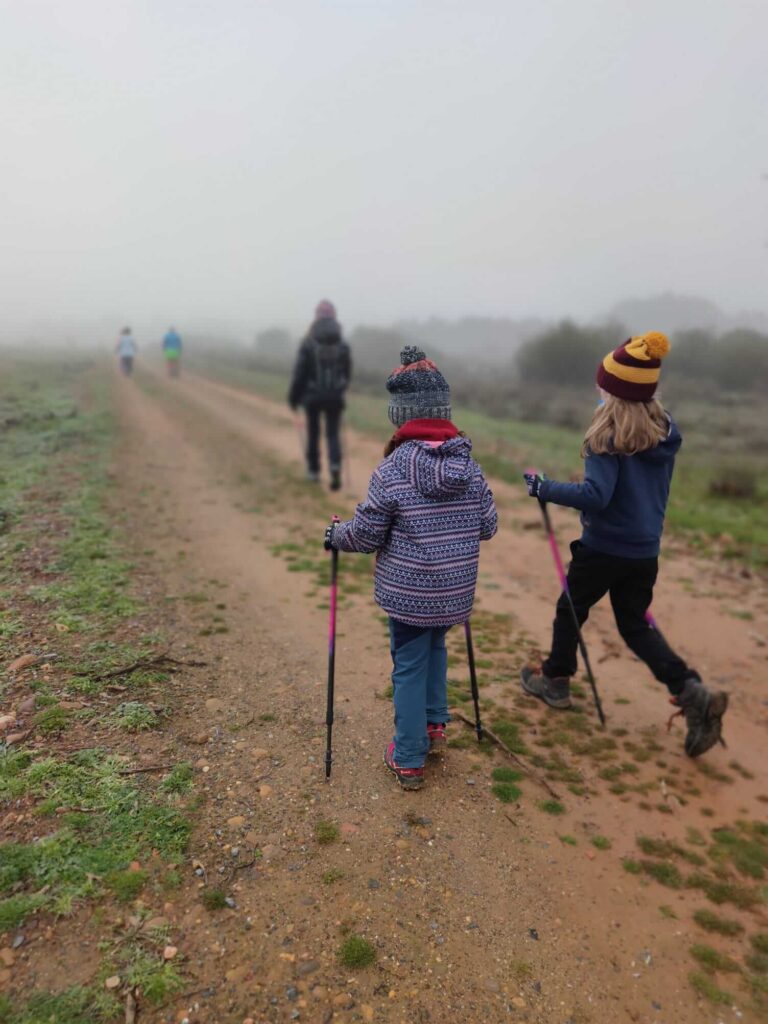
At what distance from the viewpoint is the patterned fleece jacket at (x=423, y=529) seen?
3.15 meters

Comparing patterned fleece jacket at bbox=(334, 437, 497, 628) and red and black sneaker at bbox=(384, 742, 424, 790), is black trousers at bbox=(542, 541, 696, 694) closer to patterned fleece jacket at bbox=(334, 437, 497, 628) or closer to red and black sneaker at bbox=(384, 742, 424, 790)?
patterned fleece jacket at bbox=(334, 437, 497, 628)

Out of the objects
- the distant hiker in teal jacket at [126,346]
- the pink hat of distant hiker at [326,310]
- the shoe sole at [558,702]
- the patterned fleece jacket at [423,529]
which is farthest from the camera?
the distant hiker in teal jacket at [126,346]

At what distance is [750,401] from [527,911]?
34.4 m

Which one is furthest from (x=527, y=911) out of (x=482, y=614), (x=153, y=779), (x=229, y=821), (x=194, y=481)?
(x=194, y=481)

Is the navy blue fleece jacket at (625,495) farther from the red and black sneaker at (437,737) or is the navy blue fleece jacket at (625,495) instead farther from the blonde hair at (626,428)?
the red and black sneaker at (437,737)

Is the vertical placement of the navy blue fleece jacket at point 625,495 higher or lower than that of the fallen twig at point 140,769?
higher

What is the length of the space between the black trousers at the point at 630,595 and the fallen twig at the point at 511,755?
3.31 feet

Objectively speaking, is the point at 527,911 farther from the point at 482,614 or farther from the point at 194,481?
the point at 194,481

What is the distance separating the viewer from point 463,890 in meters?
2.96

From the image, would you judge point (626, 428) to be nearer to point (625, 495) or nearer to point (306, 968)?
point (625, 495)

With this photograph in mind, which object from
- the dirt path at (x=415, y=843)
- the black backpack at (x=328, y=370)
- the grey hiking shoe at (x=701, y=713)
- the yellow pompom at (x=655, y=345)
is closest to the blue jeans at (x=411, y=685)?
the dirt path at (x=415, y=843)

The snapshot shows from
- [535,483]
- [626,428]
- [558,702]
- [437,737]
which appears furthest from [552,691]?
[626,428]

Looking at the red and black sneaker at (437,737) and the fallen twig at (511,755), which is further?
the red and black sneaker at (437,737)

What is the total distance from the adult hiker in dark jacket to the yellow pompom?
20.5ft
